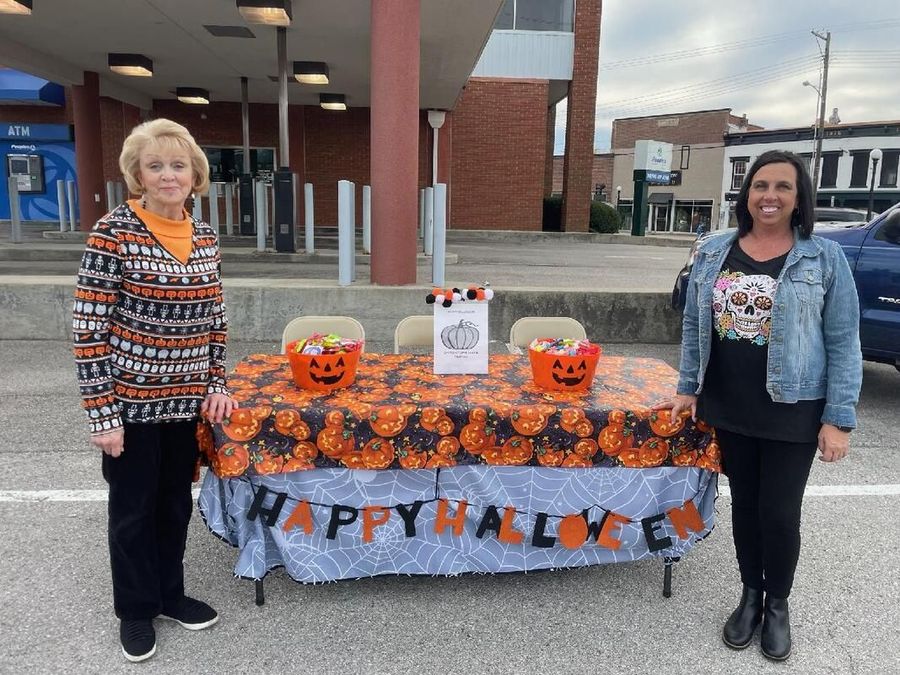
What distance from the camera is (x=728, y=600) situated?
3.00m

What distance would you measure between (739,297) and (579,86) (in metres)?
21.5

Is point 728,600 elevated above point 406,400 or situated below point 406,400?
below

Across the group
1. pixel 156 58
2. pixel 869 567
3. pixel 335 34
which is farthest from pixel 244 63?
pixel 869 567

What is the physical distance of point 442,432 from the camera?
9.19 feet

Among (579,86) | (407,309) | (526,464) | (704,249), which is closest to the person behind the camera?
(704,249)

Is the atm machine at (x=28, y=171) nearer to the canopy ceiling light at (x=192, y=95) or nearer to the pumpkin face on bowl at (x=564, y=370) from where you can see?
the canopy ceiling light at (x=192, y=95)

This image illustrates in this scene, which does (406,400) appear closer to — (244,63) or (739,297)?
(739,297)

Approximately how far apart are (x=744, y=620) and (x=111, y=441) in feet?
7.99

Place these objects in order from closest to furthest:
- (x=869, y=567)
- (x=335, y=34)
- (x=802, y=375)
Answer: (x=802, y=375)
(x=869, y=567)
(x=335, y=34)

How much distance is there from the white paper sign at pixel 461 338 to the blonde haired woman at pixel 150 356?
1.03 metres

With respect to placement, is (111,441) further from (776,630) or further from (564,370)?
(776,630)

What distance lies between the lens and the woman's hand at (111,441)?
2.28 metres

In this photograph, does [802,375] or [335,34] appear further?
[335,34]

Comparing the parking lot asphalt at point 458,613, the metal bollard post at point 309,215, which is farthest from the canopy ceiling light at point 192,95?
the parking lot asphalt at point 458,613
